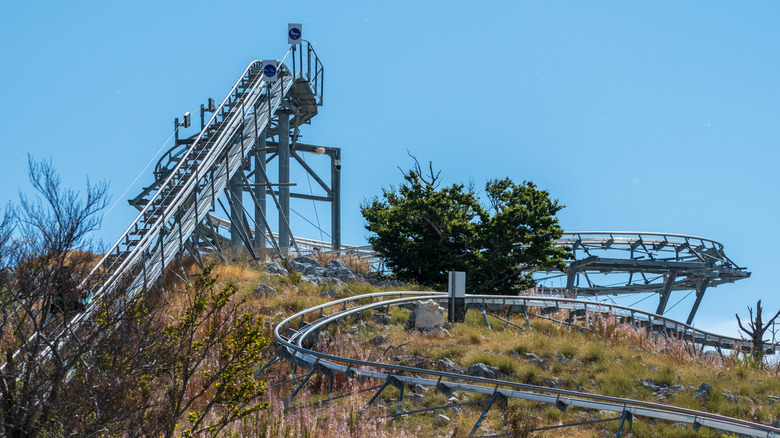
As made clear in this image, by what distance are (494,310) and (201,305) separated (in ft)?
45.9

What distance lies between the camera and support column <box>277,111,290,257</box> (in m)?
33.8

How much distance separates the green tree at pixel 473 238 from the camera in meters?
30.7

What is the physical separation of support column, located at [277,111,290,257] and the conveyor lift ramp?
68cm

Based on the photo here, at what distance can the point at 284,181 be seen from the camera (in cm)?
3509

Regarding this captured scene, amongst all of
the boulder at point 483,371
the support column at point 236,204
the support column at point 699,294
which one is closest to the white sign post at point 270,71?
the support column at point 236,204

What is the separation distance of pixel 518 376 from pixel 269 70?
21091mm

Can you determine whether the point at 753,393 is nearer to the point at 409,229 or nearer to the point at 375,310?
the point at 375,310

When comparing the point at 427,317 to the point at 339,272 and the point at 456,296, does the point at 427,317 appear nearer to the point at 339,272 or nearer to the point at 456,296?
the point at 456,296

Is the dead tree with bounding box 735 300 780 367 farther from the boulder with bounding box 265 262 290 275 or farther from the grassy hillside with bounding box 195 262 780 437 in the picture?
the boulder with bounding box 265 262 290 275

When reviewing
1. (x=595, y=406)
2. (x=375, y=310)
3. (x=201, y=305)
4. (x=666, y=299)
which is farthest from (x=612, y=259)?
(x=201, y=305)


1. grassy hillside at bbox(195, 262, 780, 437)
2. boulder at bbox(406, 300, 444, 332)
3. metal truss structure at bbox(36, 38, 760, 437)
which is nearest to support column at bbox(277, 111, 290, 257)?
metal truss structure at bbox(36, 38, 760, 437)

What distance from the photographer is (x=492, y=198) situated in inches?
1298

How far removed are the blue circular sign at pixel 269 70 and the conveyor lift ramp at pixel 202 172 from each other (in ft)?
1.16

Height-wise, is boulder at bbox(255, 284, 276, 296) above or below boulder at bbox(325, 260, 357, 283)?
below
